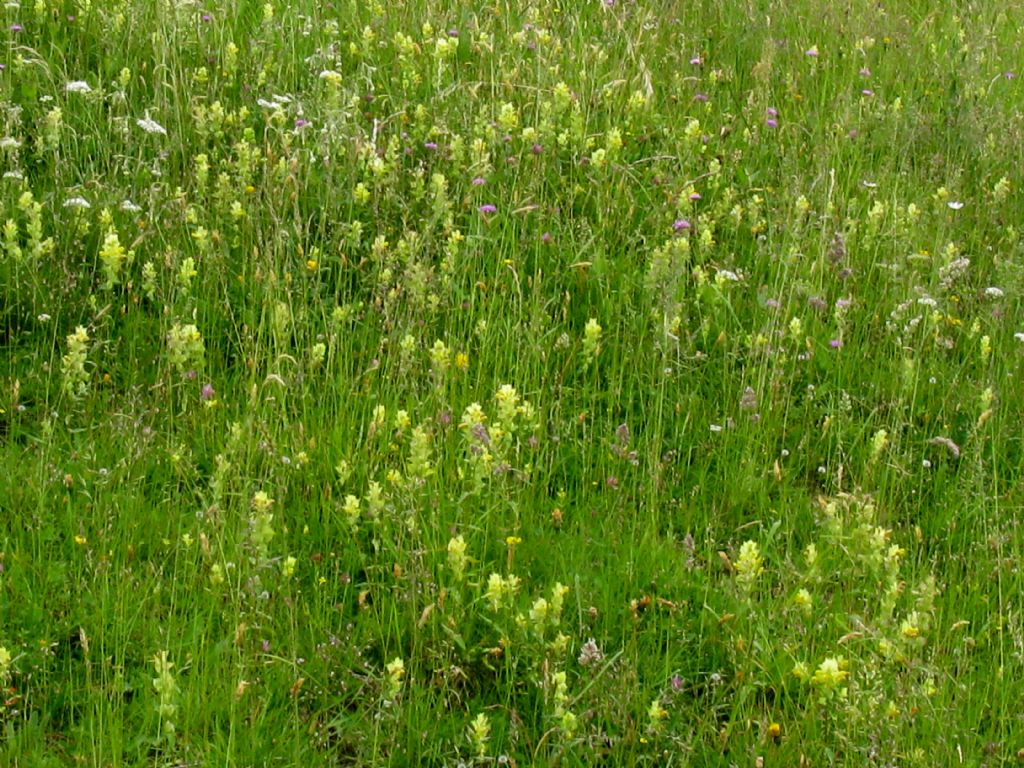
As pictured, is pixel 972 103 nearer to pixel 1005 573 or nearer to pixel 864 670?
pixel 1005 573

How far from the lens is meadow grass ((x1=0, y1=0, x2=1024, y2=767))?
271 centimetres

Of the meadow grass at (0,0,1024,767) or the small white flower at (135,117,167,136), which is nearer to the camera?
the meadow grass at (0,0,1024,767)

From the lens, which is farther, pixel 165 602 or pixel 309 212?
pixel 309 212

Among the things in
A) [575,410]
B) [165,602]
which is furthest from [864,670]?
[165,602]

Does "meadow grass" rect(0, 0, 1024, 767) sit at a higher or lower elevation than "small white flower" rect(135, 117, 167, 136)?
lower

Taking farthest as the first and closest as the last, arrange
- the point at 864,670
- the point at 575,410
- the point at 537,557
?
the point at 575,410 → the point at 537,557 → the point at 864,670

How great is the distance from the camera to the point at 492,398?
3621mm

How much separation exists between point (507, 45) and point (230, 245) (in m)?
1.78

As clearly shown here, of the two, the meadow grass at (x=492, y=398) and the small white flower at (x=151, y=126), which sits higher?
the small white flower at (x=151, y=126)

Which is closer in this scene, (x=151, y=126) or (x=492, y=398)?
(x=492, y=398)

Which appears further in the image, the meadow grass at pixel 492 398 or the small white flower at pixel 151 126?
the small white flower at pixel 151 126

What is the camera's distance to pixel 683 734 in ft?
8.93

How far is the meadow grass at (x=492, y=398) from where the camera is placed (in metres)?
2.71

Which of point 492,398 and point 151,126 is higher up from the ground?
point 151,126
